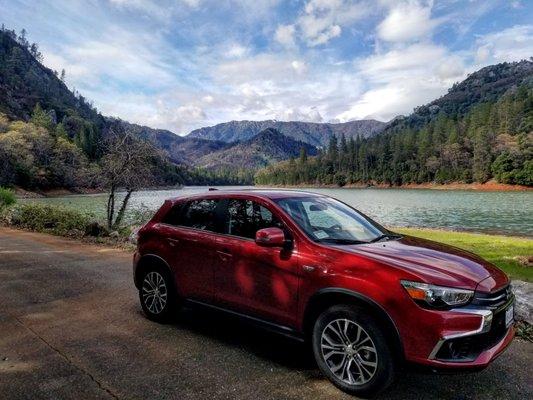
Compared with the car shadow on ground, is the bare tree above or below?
above

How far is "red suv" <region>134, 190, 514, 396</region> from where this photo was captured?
3594 mm

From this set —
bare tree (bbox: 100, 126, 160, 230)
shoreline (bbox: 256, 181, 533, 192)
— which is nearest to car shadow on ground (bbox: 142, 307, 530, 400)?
bare tree (bbox: 100, 126, 160, 230)

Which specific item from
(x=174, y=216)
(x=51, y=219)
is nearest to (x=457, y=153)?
(x=51, y=219)

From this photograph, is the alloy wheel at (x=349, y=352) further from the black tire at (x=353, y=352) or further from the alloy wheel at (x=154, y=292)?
the alloy wheel at (x=154, y=292)

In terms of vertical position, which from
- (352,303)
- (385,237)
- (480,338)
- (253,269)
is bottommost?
(480,338)

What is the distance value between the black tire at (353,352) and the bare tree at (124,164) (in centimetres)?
1509

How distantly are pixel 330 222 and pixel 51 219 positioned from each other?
16469 mm

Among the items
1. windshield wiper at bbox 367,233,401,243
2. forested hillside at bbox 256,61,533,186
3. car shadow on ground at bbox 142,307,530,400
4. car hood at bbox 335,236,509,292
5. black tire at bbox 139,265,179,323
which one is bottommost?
car shadow on ground at bbox 142,307,530,400

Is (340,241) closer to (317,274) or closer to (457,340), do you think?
(317,274)

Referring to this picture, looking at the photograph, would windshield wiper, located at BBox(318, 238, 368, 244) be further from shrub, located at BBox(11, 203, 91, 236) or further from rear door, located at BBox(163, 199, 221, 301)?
shrub, located at BBox(11, 203, 91, 236)

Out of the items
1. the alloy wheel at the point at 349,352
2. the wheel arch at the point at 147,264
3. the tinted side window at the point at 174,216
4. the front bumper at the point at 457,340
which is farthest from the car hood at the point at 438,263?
the wheel arch at the point at 147,264

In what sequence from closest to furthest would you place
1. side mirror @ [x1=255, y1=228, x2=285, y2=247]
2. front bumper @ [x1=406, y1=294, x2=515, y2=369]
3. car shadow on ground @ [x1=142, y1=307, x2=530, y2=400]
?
front bumper @ [x1=406, y1=294, x2=515, y2=369] → car shadow on ground @ [x1=142, y1=307, x2=530, y2=400] → side mirror @ [x1=255, y1=228, x2=285, y2=247]

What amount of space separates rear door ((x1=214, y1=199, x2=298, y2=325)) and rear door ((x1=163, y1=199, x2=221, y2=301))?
0.19 meters

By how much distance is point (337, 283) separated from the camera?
4020 mm
